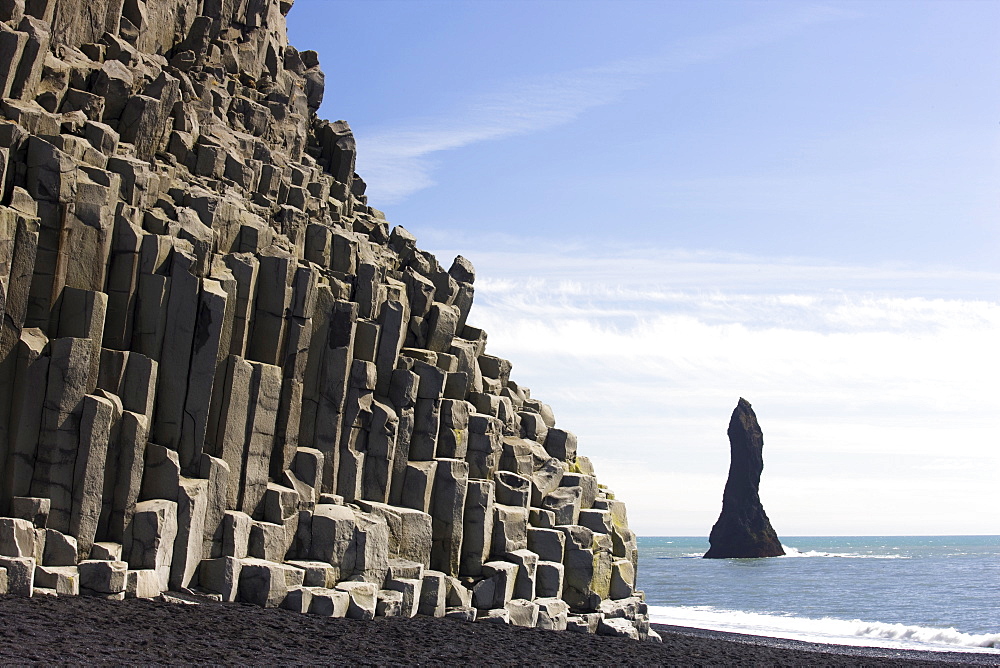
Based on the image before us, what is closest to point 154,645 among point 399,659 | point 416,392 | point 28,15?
→ point 399,659

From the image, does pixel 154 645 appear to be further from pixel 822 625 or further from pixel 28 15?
pixel 822 625

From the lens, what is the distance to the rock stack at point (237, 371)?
18.2m

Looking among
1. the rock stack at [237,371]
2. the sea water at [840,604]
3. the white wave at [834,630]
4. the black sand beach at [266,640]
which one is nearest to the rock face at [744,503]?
the sea water at [840,604]

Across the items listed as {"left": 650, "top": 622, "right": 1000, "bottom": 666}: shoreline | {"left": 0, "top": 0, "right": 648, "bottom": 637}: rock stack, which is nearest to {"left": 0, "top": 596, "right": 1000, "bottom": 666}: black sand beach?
{"left": 0, "top": 0, "right": 648, "bottom": 637}: rock stack

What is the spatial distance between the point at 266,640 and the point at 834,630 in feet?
111

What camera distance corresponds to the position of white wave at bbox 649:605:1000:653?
130ft

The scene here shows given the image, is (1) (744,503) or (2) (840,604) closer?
(2) (840,604)

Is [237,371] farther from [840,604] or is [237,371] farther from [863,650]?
[840,604]

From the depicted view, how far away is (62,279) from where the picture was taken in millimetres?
18750

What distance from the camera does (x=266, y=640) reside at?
654 inches

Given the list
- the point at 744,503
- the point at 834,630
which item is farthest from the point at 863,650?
the point at 744,503

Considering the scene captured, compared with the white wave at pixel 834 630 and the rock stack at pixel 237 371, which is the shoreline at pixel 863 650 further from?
the rock stack at pixel 237 371

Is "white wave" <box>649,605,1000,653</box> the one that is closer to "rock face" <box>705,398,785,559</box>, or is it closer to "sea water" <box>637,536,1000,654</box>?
"sea water" <box>637,536,1000,654</box>

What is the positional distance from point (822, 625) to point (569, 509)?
2351 centimetres
